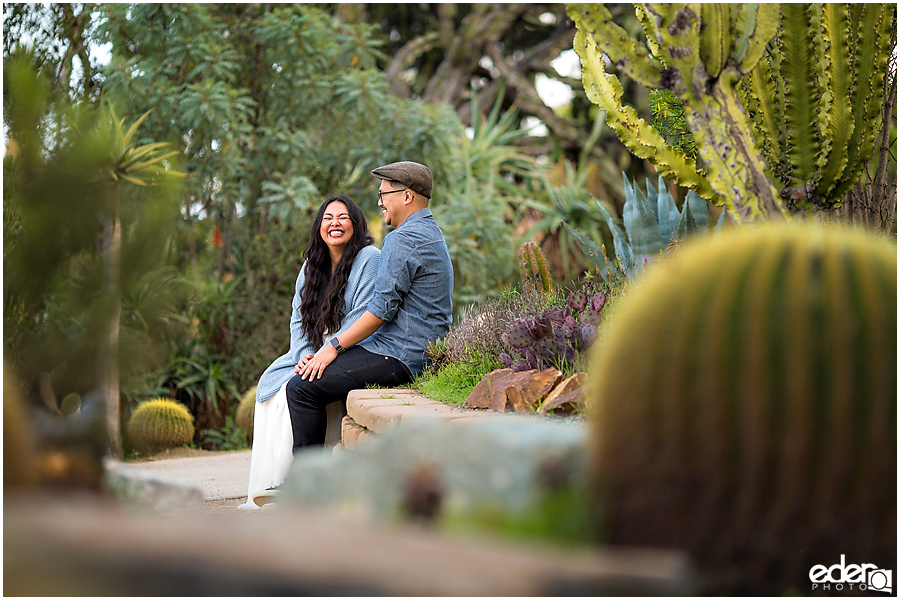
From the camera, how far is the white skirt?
3994mm

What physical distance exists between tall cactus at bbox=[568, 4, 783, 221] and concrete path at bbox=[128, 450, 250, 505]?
10.8 ft

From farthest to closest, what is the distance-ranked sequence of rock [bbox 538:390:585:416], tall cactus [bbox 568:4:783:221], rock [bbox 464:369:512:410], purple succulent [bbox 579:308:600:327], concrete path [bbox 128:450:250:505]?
concrete path [bbox 128:450:250:505] → purple succulent [bbox 579:308:600:327] → rock [bbox 464:369:512:410] → rock [bbox 538:390:585:416] → tall cactus [bbox 568:4:783:221]

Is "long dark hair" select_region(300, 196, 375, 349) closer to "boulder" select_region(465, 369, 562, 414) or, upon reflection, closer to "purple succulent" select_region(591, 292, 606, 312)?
"boulder" select_region(465, 369, 562, 414)

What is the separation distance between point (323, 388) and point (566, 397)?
149 cm

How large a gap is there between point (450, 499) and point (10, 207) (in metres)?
7.03

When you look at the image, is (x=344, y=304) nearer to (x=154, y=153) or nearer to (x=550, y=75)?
(x=154, y=153)

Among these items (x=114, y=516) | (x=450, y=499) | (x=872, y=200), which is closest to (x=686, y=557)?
(x=450, y=499)

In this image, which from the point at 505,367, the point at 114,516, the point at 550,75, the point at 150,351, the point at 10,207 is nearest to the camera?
the point at 114,516

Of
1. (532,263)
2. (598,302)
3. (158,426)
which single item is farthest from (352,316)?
(158,426)

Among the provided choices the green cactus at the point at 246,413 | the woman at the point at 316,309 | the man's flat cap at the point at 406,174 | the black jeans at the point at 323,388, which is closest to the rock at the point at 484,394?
the black jeans at the point at 323,388

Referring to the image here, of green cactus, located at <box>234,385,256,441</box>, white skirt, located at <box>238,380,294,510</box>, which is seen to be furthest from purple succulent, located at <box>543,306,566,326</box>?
green cactus, located at <box>234,385,256,441</box>

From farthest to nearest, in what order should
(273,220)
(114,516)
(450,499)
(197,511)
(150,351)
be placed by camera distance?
(273,220) < (150,351) < (197,511) < (450,499) < (114,516)

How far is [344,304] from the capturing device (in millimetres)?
4211

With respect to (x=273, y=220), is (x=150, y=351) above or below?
below
